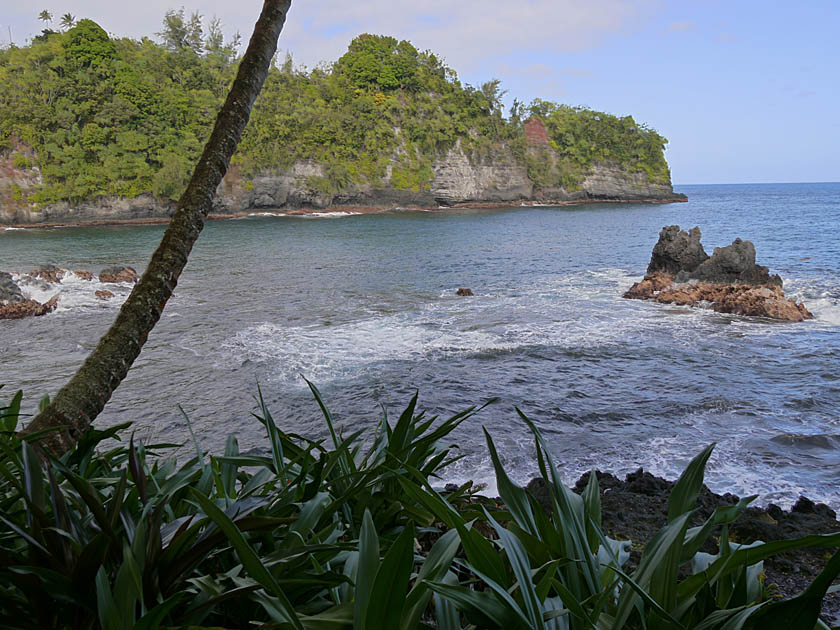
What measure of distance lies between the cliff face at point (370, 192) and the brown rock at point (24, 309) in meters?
31.5

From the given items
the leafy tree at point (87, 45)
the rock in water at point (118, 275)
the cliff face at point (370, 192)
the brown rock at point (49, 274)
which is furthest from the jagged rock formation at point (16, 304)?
the leafy tree at point (87, 45)

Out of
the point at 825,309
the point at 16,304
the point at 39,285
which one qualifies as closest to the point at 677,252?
the point at 825,309

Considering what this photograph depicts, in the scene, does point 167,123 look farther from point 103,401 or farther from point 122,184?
point 103,401

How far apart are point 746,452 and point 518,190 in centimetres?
5823

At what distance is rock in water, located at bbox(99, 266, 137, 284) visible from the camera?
16938 mm

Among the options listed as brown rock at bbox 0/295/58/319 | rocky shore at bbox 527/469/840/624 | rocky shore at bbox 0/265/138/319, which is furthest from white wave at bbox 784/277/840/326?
rocky shore at bbox 0/265/138/319

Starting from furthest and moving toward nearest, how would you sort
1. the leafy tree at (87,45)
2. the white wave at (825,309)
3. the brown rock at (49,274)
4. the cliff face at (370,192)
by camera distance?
the leafy tree at (87,45) < the cliff face at (370,192) < the brown rock at (49,274) < the white wave at (825,309)

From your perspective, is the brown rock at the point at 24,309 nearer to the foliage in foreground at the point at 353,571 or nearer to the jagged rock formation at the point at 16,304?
the jagged rock formation at the point at 16,304

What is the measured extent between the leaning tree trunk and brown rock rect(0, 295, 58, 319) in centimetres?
1235

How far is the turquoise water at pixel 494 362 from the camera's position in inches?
232

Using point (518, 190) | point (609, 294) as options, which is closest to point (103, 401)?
point (609, 294)

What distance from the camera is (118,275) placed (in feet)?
56.3

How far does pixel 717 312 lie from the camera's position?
1238cm

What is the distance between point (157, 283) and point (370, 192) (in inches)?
2074
